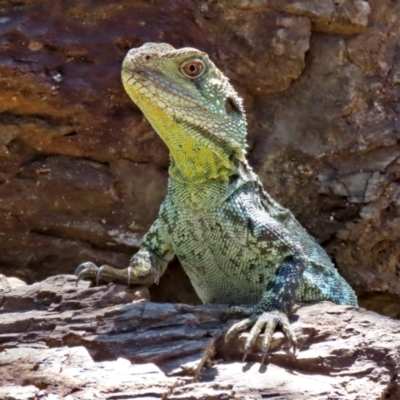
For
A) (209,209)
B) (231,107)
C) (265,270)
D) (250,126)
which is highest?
(231,107)

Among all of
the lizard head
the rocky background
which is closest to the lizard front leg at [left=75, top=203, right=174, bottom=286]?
the lizard head

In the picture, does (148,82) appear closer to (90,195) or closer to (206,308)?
(206,308)

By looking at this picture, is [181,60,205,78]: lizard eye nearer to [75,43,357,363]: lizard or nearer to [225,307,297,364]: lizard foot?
[75,43,357,363]: lizard

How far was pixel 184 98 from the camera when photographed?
4.72 metres

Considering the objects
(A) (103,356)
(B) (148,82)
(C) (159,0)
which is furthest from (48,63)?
(A) (103,356)

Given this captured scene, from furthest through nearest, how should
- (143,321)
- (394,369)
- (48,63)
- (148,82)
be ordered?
1. (48,63)
2. (148,82)
3. (143,321)
4. (394,369)

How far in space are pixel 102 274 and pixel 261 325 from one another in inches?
44.2

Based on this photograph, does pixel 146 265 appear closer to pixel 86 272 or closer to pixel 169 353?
pixel 86 272

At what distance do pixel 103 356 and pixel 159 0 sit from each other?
10.7 feet

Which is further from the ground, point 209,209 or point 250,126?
point 250,126

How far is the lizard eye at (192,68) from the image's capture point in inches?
188

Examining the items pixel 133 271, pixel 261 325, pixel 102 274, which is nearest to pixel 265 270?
pixel 261 325

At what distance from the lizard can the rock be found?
0.81 feet

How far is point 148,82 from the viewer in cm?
462
